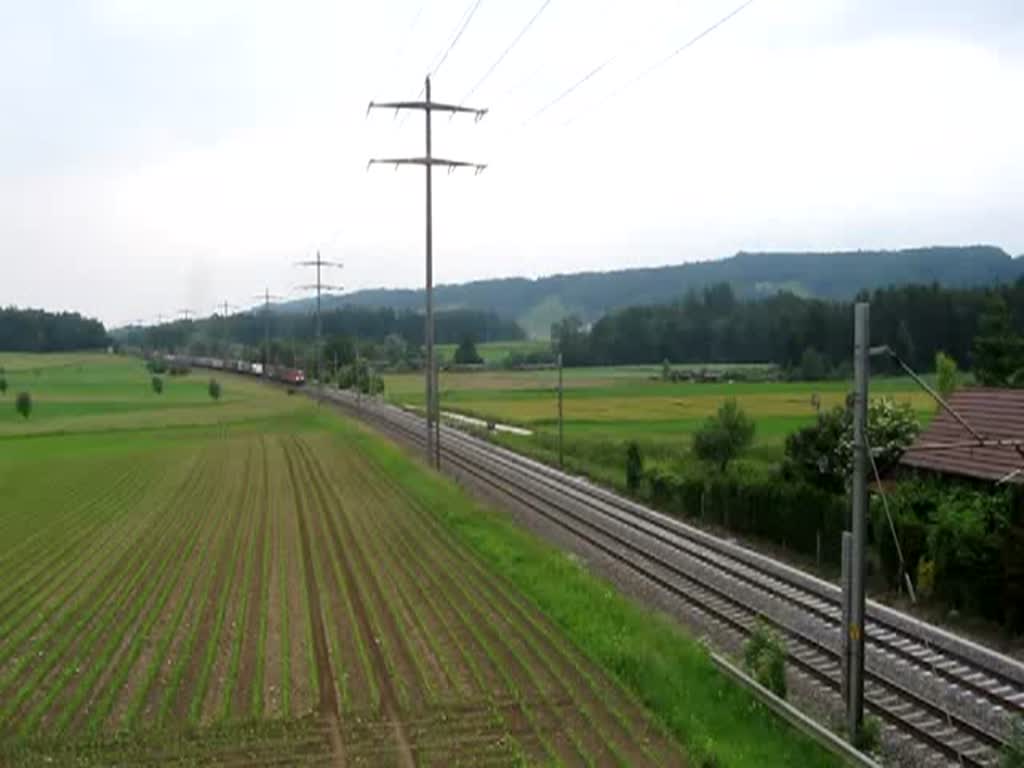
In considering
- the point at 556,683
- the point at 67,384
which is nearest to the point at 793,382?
the point at 67,384

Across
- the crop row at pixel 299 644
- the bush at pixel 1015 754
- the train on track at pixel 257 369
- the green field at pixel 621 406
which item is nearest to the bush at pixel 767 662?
the crop row at pixel 299 644

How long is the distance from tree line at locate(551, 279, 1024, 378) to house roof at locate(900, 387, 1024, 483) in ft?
79.4

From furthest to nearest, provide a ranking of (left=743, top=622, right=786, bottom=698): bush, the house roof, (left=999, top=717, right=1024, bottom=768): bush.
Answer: the house roof < (left=743, top=622, right=786, bottom=698): bush < (left=999, top=717, right=1024, bottom=768): bush

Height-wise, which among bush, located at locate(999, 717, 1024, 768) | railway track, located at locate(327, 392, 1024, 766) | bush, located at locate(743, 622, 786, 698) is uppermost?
bush, located at locate(999, 717, 1024, 768)

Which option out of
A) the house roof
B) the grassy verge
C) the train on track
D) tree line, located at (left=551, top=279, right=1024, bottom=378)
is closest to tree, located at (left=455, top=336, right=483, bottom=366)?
tree line, located at (left=551, top=279, right=1024, bottom=378)

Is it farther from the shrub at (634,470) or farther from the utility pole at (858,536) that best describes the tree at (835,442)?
the utility pole at (858,536)

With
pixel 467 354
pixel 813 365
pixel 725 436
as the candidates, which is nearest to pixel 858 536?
pixel 725 436

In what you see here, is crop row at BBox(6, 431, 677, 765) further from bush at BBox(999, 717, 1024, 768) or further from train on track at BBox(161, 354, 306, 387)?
train on track at BBox(161, 354, 306, 387)

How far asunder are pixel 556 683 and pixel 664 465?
30277 millimetres

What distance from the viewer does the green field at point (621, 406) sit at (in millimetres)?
56494

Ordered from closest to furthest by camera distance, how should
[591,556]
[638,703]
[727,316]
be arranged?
[638,703] → [591,556] → [727,316]

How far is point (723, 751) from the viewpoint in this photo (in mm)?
14266

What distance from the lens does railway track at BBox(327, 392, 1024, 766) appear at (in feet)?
52.9

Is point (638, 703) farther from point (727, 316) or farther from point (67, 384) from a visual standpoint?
point (727, 316)
